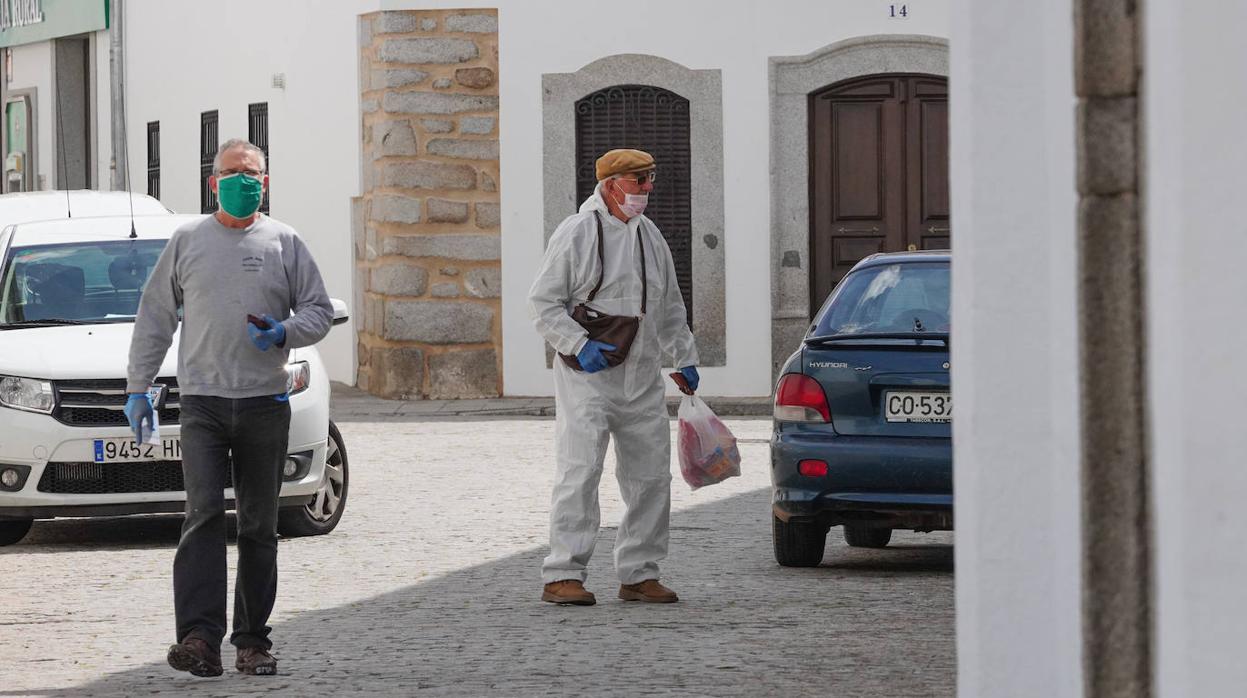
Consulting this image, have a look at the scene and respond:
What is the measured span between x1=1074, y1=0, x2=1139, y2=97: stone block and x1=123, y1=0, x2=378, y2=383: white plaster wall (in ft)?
58.0

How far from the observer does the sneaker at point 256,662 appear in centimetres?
743

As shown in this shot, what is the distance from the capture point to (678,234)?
21.2m

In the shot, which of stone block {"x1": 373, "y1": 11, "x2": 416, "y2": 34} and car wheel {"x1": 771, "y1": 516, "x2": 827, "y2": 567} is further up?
stone block {"x1": 373, "y1": 11, "x2": 416, "y2": 34}

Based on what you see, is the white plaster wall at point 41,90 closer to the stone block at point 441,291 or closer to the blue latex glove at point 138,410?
the stone block at point 441,291

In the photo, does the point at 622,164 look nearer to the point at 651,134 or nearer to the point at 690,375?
the point at 690,375

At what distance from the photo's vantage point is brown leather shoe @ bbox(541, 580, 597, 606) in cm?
895

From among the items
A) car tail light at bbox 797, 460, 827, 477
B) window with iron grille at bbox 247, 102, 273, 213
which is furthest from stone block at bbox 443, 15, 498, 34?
car tail light at bbox 797, 460, 827, 477

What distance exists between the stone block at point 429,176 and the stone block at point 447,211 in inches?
5.7

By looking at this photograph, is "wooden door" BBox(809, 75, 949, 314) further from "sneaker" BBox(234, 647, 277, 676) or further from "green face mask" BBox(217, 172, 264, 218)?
"sneaker" BBox(234, 647, 277, 676)

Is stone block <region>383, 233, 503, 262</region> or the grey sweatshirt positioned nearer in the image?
the grey sweatshirt

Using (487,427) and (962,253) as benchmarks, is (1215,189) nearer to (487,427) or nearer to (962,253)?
(962,253)

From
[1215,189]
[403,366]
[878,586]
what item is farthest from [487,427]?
[1215,189]

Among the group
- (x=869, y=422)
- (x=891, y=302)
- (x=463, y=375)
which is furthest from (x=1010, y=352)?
(x=463, y=375)

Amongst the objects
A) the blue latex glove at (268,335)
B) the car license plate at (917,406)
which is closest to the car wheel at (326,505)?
the car license plate at (917,406)
